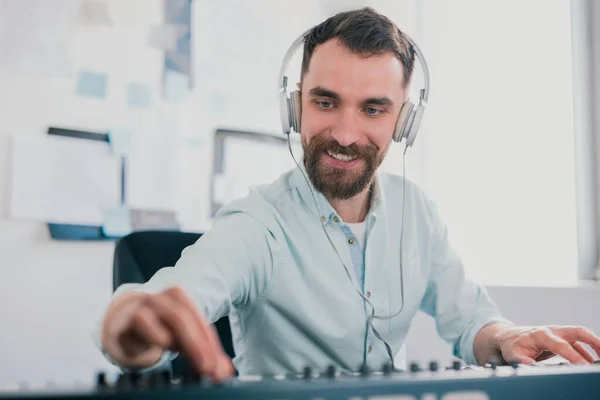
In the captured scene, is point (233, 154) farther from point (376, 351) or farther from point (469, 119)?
point (376, 351)

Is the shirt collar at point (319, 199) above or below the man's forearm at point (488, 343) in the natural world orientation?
above

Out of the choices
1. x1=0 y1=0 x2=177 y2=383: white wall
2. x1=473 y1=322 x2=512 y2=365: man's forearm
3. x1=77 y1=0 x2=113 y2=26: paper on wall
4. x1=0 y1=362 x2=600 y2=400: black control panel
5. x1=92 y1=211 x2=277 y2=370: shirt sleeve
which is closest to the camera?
x1=0 y1=362 x2=600 y2=400: black control panel

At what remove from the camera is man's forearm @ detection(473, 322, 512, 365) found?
969mm

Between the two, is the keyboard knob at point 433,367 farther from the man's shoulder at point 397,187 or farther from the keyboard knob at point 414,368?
the man's shoulder at point 397,187

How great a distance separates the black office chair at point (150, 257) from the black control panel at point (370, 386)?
707mm

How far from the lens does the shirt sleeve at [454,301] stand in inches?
43.6

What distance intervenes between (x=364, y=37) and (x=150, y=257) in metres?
0.55

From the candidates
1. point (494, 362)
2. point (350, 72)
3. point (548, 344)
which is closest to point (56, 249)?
point (350, 72)

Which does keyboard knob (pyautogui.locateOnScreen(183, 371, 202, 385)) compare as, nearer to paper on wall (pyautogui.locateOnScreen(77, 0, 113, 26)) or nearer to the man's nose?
the man's nose

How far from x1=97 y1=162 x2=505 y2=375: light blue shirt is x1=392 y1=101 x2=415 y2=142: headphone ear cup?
0.13 m

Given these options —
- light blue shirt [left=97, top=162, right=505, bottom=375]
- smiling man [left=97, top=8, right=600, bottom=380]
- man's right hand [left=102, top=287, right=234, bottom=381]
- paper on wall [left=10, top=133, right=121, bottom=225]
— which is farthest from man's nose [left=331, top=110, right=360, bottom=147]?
paper on wall [left=10, top=133, right=121, bottom=225]

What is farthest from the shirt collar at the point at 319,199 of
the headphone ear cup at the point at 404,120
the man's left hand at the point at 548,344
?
the man's left hand at the point at 548,344

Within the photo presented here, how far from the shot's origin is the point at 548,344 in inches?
31.7

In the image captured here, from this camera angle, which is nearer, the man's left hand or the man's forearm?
the man's left hand
